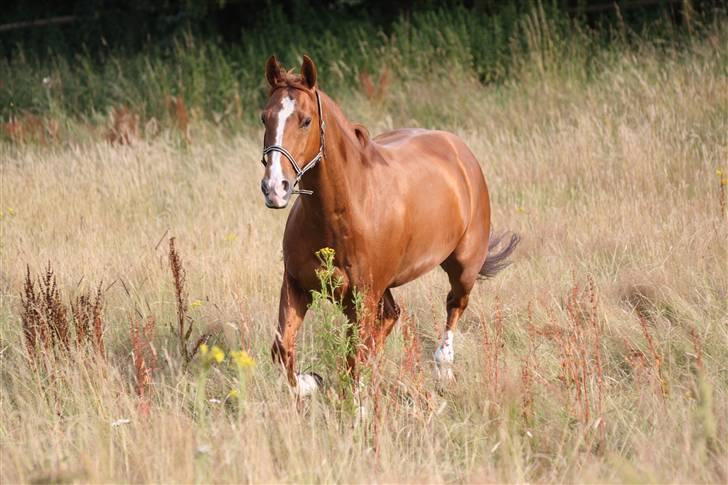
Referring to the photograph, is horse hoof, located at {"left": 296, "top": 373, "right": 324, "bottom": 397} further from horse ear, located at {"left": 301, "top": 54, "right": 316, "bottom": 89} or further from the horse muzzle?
horse ear, located at {"left": 301, "top": 54, "right": 316, "bottom": 89}

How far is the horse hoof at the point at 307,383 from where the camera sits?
4555 millimetres

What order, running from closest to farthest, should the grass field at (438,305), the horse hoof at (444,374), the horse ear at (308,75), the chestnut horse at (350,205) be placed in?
the grass field at (438,305)
the chestnut horse at (350,205)
the horse ear at (308,75)
the horse hoof at (444,374)

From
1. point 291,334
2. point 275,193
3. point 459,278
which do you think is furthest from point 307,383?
point 459,278

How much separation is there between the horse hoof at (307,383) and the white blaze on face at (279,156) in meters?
0.99

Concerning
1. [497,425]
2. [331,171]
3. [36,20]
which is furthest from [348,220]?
[36,20]

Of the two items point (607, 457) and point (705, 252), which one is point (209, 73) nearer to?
point (705, 252)

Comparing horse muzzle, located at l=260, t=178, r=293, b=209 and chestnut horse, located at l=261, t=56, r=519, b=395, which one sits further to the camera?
chestnut horse, located at l=261, t=56, r=519, b=395

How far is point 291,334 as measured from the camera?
4668 mm

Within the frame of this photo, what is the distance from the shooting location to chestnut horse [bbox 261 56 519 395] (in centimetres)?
426

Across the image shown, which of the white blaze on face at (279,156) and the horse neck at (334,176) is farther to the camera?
the horse neck at (334,176)

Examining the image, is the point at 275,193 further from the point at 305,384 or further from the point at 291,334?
the point at 305,384

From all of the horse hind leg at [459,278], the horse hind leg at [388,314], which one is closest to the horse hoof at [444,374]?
the horse hind leg at [388,314]

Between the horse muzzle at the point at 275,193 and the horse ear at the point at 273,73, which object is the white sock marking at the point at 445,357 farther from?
the horse ear at the point at 273,73

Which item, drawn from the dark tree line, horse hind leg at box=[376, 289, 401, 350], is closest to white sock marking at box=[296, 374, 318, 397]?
horse hind leg at box=[376, 289, 401, 350]
